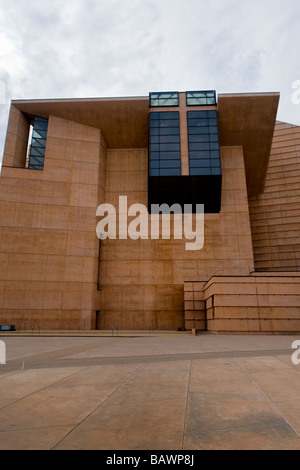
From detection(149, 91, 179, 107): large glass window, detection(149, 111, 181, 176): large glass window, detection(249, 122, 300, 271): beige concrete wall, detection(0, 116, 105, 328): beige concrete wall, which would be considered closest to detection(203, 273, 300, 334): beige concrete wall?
detection(0, 116, 105, 328): beige concrete wall

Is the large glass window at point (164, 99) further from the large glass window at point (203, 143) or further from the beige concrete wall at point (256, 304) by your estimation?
the beige concrete wall at point (256, 304)

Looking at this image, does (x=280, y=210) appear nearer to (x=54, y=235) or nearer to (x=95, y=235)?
(x=95, y=235)

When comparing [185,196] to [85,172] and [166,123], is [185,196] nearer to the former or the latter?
[166,123]

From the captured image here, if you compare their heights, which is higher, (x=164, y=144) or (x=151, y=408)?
(x=164, y=144)

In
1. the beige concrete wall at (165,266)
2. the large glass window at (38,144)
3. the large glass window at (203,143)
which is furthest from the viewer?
the large glass window at (38,144)

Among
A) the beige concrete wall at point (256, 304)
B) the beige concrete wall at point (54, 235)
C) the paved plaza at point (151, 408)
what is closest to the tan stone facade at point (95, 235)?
the beige concrete wall at point (54, 235)

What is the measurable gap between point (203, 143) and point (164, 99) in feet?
26.5

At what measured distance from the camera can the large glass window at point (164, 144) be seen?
33.9m

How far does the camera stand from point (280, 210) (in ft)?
145

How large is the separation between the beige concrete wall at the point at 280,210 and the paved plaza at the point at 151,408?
127 feet

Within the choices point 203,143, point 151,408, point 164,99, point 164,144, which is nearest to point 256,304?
point 203,143

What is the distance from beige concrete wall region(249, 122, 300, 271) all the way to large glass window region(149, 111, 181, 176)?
18719 mm

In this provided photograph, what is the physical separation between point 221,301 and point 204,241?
12060 millimetres

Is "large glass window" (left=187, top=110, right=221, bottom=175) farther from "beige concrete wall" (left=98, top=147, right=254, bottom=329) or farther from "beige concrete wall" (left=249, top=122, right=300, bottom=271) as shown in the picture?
"beige concrete wall" (left=249, top=122, right=300, bottom=271)
